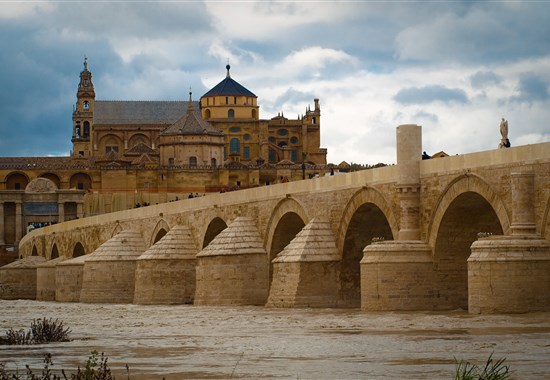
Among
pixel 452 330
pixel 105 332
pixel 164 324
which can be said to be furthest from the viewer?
pixel 164 324

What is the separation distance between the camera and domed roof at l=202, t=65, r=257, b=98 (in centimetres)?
13125

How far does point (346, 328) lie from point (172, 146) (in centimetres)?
8640

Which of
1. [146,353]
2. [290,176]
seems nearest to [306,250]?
[146,353]

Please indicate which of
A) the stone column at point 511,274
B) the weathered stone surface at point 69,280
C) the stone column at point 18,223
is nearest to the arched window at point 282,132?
the stone column at point 18,223

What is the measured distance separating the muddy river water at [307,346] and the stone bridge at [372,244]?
1246mm

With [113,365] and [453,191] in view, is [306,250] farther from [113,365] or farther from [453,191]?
[113,365]

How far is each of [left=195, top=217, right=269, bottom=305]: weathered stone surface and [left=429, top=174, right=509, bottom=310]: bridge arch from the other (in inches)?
415

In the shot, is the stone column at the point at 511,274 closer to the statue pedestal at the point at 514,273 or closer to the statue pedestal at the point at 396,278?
the statue pedestal at the point at 514,273

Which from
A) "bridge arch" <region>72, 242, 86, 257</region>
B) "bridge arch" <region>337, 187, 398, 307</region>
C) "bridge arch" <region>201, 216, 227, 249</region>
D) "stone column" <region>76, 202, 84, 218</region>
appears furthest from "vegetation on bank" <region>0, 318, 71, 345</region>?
"stone column" <region>76, 202, 84, 218</region>

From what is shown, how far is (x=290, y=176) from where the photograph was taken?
11438 cm

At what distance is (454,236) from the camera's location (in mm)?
35156

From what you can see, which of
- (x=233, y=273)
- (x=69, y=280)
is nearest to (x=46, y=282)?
(x=69, y=280)

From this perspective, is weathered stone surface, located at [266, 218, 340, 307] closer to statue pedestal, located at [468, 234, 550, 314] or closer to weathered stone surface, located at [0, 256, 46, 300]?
statue pedestal, located at [468, 234, 550, 314]

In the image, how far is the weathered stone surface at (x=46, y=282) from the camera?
66000mm
